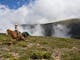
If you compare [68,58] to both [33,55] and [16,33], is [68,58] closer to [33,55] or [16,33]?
[33,55]

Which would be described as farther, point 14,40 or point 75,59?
point 14,40

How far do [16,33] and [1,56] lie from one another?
15.8 m

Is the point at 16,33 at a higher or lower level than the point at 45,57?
higher

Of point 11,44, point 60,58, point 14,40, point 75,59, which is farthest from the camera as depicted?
point 14,40

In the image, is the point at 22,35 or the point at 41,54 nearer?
the point at 41,54

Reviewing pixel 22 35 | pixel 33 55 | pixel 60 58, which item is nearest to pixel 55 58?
pixel 60 58

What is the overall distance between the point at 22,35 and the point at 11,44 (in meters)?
4.51

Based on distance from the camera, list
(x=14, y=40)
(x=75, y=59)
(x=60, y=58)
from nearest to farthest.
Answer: (x=75, y=59), (x=60, y=58), (x=14, y=40)

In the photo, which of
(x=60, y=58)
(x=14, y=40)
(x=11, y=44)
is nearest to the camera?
(x=60, y=58)

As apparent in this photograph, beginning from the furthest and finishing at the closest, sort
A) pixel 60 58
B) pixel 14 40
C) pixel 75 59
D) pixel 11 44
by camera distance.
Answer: pixel 14 40 < pixel 11 44 < pixel 60 58 < pixel 75 59

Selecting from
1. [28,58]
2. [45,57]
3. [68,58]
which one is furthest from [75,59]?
[28,58]

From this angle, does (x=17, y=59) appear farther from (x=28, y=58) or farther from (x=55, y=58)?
(x=55, y=58)

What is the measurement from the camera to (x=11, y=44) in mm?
42562

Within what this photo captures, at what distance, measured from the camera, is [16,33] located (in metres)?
45.2
